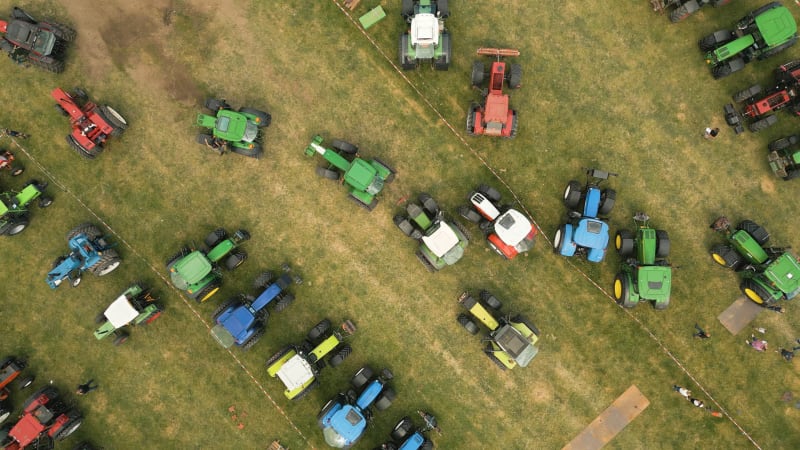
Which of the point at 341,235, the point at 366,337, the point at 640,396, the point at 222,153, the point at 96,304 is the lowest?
the point at 640,396

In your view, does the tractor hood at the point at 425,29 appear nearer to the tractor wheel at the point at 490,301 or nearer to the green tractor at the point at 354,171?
the green tractor at the point at 354,171

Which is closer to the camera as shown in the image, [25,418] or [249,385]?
[25,418]

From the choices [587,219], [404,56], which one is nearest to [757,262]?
[587,219]

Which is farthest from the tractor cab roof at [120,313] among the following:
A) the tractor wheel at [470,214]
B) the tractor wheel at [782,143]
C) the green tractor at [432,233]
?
the tractor wheel at [782,143]

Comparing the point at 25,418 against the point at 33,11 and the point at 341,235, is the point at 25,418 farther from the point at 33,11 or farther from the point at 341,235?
the point at 33,11

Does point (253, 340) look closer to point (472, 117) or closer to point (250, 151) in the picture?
point (250, 151)

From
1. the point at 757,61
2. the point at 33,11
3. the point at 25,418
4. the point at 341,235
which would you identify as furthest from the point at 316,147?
the point at 757,61
